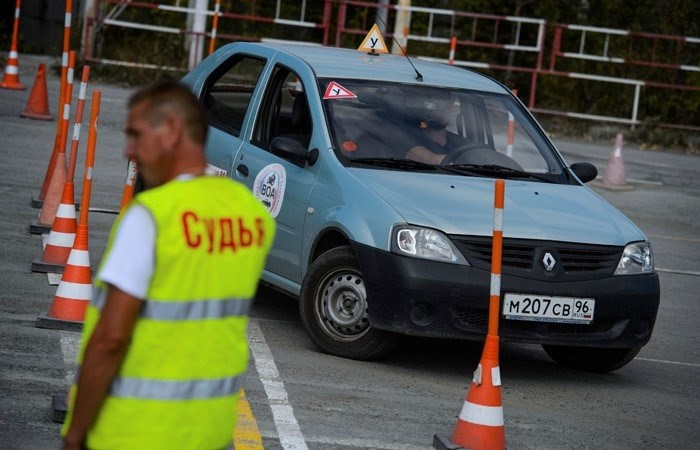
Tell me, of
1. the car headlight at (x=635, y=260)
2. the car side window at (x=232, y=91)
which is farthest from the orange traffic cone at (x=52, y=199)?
the car headlight at (x=635, y=260)

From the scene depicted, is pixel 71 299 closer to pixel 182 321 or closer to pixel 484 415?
pixel 484 415

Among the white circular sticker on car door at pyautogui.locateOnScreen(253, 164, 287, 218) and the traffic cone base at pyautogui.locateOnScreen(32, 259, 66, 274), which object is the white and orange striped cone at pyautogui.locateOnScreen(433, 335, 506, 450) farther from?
the traffic cone base at pyautogui.locateOnScreen(32, 259, 66, 274)

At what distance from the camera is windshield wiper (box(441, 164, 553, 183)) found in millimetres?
8188

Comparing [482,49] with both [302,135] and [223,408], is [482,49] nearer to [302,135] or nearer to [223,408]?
[302,135]

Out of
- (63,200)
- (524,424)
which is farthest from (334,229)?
(63,200)

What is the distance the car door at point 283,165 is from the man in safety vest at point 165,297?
456 centimetres

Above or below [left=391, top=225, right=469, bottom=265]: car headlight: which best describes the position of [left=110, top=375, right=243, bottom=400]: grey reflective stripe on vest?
above

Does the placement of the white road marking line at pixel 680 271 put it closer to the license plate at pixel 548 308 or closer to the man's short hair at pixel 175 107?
the license plate at pixel 548 308

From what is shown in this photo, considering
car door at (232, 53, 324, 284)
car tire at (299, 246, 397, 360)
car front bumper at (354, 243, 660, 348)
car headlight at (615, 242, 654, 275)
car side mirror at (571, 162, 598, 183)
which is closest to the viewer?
car front bumper at (354, 243, 660, 348)

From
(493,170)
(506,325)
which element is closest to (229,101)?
(493,170)

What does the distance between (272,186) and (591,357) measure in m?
2.13

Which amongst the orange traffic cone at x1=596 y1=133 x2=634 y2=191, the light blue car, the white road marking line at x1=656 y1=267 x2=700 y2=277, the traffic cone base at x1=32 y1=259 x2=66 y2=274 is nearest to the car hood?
the light blue car

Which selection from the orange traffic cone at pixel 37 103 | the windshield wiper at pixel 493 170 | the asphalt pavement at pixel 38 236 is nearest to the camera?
the asphalt pavement at pixel 38 236

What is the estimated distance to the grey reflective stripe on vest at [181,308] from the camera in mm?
3285
